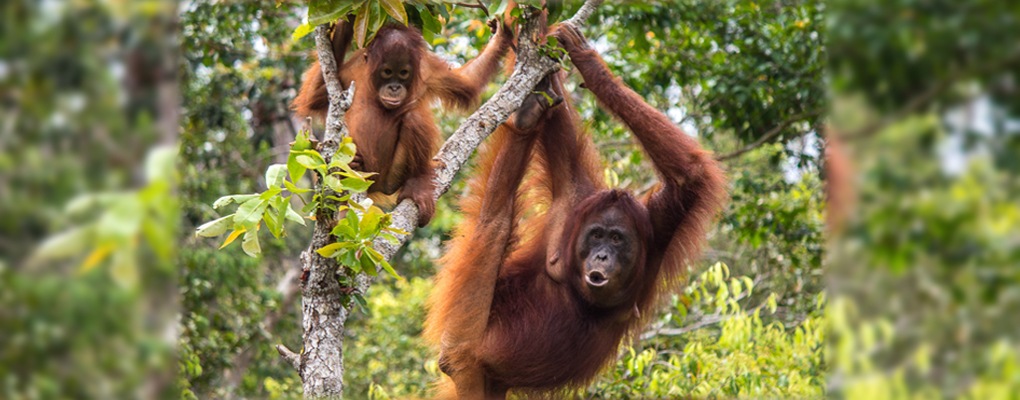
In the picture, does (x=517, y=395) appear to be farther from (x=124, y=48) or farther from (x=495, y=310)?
(x=124, y=48)

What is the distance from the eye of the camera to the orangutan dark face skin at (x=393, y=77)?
414 centimetres

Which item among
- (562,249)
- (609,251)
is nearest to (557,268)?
(562,249)

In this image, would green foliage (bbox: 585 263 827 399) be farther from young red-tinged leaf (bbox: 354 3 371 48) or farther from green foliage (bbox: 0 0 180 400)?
green foliage (bbox: 0 0 180 400)

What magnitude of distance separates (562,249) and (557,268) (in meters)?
0.10

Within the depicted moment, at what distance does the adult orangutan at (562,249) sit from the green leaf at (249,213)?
1.22 meters

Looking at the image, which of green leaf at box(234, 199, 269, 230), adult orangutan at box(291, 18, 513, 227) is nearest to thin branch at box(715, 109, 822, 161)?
adult orangutan at box(291, 18, 513, 227)

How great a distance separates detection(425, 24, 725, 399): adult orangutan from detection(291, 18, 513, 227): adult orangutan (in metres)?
0.44

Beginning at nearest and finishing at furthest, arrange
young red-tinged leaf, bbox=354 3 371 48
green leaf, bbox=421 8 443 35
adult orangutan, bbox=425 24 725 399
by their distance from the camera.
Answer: young red-tinged leaf, bbox=354 3 371 48 < green leaf, bbox=421 8 443 35 < adult orangutan, bbox=425 24 725 399

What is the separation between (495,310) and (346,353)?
5752mm

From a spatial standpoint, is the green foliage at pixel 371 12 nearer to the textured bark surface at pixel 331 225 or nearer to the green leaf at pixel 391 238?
the textured bark surface at pixel 331 225

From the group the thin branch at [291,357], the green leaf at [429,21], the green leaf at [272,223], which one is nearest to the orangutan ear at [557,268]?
the green leaf at [429,21]

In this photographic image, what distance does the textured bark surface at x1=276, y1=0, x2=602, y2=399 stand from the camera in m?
2.92

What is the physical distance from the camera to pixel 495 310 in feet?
12.9

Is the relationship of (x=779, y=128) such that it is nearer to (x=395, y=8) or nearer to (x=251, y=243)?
(x=395, y=8)
